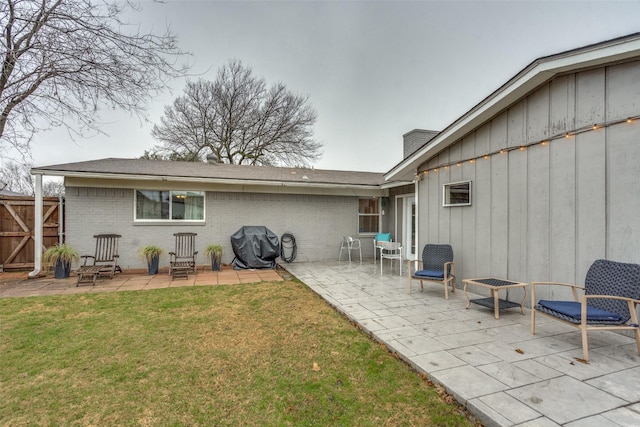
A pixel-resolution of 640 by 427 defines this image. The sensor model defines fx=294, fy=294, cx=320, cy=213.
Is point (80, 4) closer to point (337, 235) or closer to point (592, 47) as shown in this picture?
point (592, 47)

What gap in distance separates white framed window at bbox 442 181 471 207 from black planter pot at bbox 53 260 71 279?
8.86 m

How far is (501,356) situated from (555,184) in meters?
2.72

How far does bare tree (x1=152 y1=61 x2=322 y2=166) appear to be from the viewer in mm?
16109

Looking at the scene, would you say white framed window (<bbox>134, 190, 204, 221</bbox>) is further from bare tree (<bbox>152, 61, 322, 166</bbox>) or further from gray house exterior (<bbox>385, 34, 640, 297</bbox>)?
bare tree (<bbox>152, 61, 322, 166</bbox>)

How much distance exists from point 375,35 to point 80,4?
8.60m

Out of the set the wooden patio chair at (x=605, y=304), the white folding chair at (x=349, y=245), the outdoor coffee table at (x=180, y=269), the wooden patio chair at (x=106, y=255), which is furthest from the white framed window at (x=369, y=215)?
the wooden patio chair at (x=106, y=255)

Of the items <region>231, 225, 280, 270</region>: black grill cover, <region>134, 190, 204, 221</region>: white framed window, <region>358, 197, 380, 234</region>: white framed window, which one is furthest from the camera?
<region>358, 197, 380, 234</region>: white framed window

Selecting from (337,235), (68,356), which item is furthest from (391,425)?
(337,235)

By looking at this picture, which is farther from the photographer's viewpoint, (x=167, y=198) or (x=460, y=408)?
(x=167, y=198)

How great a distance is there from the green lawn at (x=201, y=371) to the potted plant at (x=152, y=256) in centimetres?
260

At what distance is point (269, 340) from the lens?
3.66 m

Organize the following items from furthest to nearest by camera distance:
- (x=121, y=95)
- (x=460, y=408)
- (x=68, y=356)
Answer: (x=121, y=95)
(x=68, y=356)
(x=460, y=408)

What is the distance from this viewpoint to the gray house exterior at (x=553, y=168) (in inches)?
140

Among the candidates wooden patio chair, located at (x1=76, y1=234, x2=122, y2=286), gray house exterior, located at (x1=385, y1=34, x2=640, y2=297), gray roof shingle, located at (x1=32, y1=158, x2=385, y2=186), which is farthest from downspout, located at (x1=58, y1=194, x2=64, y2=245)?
gray house exterior, located at (x1=385, y1=34, x2=640, y2=297)
